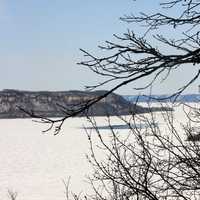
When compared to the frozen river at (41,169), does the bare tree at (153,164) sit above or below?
above

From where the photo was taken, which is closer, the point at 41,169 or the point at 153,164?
the point at 153,164

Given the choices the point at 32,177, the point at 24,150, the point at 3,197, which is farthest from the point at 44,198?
the point at 24,150

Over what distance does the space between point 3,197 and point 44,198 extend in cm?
166

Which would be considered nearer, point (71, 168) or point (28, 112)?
point (28, 112)

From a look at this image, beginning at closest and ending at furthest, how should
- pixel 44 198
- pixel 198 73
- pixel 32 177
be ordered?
1. pixel 198 73
2. pixel 44 198
3. pixel 32 177

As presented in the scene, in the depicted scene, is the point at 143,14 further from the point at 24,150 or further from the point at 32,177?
the point at 24,150

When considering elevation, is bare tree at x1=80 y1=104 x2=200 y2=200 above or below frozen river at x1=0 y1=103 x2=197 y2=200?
above

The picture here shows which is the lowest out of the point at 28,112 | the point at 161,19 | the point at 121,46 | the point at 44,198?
the point at 44,198

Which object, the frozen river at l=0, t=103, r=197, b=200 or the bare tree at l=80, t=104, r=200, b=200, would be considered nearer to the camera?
the bare tree at l=80, t=104, r=200, b=200

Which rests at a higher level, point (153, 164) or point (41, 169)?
point (153, 164)

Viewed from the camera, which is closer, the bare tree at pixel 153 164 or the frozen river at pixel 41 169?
the bare tree at pixel 153 164

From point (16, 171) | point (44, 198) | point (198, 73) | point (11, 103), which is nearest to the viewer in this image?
point (198, 73)

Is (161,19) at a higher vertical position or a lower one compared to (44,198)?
higher

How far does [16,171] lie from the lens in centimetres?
2355
